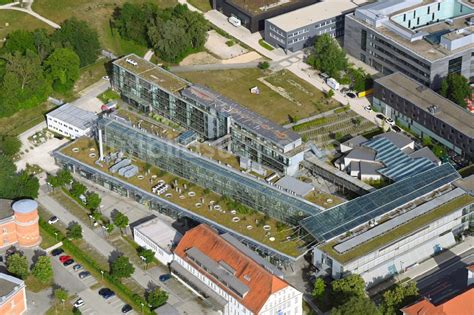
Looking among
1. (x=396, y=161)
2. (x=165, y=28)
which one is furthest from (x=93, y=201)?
(x=165, y=28)

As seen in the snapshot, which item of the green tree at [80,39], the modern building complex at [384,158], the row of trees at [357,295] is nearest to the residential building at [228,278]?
the row of trees at [357,295]

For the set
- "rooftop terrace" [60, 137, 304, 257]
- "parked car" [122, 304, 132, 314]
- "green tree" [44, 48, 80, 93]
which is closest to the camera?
"parked car" [122, 304, 132, 314]

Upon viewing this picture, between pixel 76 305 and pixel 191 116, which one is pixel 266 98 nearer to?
pixel 191 116

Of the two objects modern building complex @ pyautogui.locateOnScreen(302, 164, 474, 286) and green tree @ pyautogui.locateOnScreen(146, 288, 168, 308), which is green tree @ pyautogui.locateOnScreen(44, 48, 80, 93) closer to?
green tree @ pyautogui.locateOnScreen(146, 288, 168, 308)

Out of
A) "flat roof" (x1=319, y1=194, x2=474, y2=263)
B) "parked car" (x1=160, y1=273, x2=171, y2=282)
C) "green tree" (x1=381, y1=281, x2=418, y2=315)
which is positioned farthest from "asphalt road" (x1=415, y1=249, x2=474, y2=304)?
"parked car" (x1=160, y1=273, x2=171, y2=282)

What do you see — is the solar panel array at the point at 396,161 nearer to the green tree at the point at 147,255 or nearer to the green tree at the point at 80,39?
the green tree at the point at 147,255
